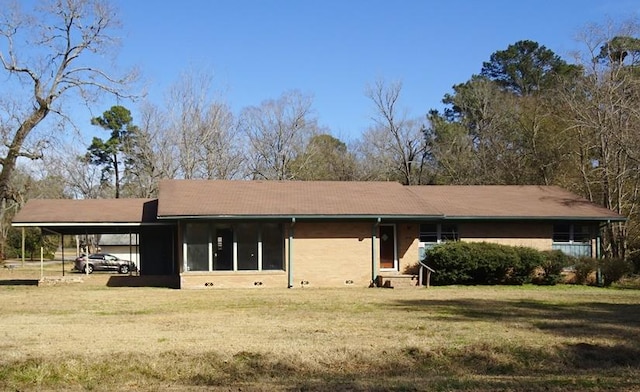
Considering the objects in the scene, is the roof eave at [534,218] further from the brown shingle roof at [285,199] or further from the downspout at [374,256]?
the downspout at [374,256]

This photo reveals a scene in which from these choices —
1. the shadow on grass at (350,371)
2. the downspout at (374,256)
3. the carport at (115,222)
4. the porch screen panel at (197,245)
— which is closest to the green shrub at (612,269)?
the downspout at (374,256)

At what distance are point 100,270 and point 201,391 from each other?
38.5 metres

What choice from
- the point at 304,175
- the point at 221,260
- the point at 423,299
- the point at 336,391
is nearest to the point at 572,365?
the point at 336,391

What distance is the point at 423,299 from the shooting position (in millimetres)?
20609

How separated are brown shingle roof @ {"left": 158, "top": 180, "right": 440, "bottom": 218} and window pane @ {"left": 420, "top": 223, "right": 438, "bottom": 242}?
2.77 ft

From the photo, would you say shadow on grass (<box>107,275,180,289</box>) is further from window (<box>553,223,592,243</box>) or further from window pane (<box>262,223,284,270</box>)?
window (<box>553,223,592,243</box>)

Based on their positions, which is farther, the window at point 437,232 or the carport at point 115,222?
the window at point 437,232

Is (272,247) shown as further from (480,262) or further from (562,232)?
(562,232)

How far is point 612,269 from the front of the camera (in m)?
27.3

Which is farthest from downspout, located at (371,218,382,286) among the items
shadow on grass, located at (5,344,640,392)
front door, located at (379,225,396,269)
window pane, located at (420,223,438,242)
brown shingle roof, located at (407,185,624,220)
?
shadow on grass, located at (5,344,640,392)

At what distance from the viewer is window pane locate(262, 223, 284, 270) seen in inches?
1020

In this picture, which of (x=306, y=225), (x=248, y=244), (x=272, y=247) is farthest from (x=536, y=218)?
(x=248, y=244)

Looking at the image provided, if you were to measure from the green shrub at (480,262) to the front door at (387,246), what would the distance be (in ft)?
4.54

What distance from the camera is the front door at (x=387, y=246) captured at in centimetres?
2717
